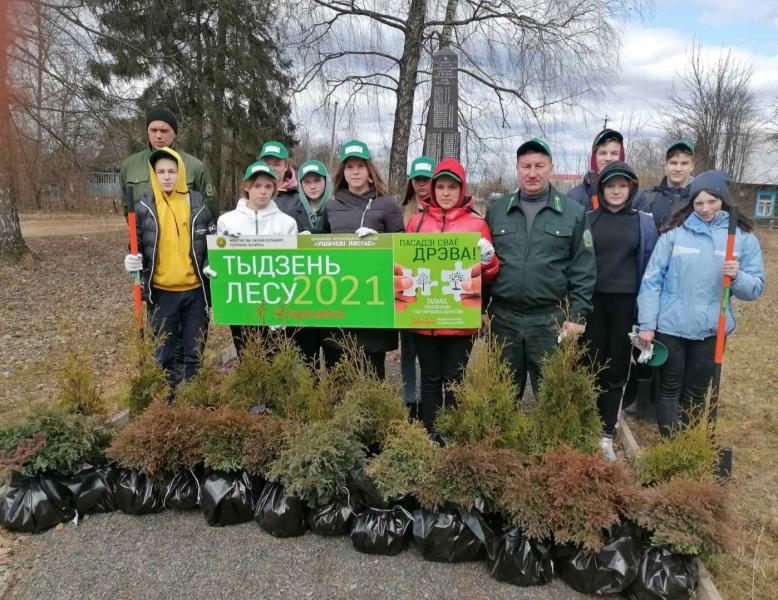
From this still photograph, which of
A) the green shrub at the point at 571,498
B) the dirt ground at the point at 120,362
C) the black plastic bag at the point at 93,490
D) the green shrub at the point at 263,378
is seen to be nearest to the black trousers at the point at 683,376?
the dirt ground at the point at 120,362

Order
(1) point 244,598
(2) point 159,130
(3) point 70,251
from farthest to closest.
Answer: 1. (3) point 70,251
2. (2) point 159,130
3. (1) point 244,598

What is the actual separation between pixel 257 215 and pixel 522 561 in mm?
3106

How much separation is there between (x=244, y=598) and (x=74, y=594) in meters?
0.87

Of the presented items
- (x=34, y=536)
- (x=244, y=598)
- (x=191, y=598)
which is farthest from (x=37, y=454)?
(x=244, y=598)

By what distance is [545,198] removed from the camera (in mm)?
3592

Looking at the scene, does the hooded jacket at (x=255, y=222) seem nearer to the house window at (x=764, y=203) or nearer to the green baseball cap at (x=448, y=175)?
the green baseball cap at (x=448, y=175)

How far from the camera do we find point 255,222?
4.30 metres

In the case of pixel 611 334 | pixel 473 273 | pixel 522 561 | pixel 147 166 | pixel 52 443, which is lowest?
pixel 522 561

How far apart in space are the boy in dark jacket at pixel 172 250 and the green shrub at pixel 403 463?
1.84 m

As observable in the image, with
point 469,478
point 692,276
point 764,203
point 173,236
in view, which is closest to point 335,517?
point 469,478

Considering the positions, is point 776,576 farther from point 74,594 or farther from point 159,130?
point 159,130

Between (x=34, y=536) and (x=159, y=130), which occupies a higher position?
(x=159, y=130)

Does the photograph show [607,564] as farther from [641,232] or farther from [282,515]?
[641,232]

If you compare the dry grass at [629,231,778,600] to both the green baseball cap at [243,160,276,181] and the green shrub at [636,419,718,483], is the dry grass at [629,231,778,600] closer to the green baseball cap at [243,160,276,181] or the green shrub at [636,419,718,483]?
the green shrub at [636,419,718,483]
